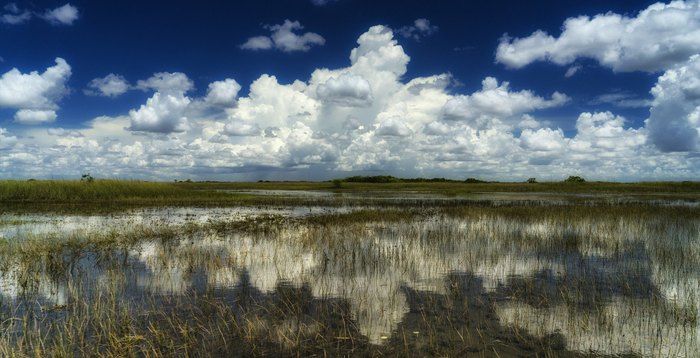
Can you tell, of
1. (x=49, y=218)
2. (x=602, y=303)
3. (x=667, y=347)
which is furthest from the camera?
(x=49, y=218)

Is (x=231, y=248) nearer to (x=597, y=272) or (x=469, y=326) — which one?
(x=469, y=326)

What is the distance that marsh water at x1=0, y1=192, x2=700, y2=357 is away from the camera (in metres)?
7.69

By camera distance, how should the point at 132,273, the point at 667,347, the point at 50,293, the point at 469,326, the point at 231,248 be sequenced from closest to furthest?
the point at 667,347 < the point at 469,326 < the point at 50,293 < the point at 132,273 < the point at 231,248

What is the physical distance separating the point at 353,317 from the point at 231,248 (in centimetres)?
901

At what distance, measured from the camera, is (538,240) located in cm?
1778

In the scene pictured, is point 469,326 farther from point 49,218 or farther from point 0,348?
point 49,218

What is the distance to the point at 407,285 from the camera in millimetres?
11047

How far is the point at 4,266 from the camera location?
1270 centimetres

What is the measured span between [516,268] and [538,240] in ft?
18.9

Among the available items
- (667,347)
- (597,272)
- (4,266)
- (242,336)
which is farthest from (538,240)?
(4,266)

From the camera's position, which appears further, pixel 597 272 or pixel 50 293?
pixel 597 272

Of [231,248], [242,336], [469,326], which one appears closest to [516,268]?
[469,326]

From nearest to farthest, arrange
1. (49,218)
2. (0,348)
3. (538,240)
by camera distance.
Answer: (0,348) < (538,240) < (49,218)

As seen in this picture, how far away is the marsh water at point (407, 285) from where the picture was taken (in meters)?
7.69
